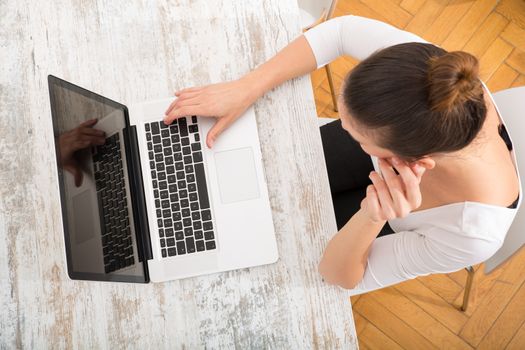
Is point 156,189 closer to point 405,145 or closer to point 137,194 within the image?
point 137,194

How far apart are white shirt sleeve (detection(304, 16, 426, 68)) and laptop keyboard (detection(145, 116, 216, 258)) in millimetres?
332

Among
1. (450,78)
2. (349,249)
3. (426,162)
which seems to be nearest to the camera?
(450,78)

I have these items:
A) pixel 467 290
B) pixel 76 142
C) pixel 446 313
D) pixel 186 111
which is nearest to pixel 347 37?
pixel 186 111

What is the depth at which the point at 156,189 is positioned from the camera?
3.19ft

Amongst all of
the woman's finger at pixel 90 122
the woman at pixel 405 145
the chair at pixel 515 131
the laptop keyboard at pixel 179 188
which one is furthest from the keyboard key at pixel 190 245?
the chair at pixel 515 131

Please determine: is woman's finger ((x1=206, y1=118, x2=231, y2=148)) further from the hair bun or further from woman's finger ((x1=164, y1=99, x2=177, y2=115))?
the hair bun

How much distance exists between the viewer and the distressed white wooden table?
3.02 ft

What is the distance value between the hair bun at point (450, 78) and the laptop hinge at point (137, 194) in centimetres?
62

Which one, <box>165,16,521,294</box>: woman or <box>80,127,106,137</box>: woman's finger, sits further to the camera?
<box>80,127,106,137</box>: woman's finger

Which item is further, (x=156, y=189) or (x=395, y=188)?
(x=156, y=189)

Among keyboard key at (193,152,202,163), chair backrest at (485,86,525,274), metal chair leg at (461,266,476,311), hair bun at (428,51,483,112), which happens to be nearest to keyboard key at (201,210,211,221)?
keyboard key at (193,152,202,163)

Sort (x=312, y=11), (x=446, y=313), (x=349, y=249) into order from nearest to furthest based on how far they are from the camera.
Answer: (x=349, y=249), (x=312, y=11), (x=446, y=313)

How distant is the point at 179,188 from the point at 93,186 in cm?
17

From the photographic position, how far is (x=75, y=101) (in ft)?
2.96
